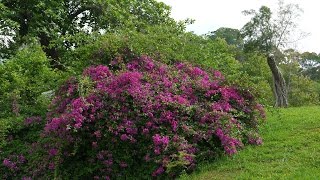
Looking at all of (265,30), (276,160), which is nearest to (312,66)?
(265,30)

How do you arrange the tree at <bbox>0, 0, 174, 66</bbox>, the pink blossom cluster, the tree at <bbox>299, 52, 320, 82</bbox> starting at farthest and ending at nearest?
the tree at <bbox>299, 52, 320, 82</bbox> → the tree at <bbox>0, 0, 174, 66</bbox> → the pink blossom cluster

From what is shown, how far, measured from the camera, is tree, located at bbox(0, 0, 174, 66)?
1692cm

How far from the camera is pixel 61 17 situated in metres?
18.3

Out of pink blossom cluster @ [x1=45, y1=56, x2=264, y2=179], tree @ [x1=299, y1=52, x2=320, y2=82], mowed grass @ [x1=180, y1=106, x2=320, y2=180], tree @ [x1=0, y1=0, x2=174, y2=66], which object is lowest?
mowed grass @ [x1=180, y1=106, x2=320, y2=180]

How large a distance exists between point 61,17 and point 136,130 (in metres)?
11.4

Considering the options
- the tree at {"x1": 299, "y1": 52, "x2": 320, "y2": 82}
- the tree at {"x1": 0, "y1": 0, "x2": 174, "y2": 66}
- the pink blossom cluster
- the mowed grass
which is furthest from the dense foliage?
the tree at {"x1": 299, "y1": 52, "x2": 320, "y2": 82}

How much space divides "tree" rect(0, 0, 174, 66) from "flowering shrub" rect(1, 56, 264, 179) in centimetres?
764

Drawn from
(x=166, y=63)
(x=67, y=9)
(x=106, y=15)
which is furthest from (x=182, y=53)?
(x=67, y=9)

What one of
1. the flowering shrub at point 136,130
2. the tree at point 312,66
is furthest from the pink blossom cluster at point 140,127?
the tree at point 312,66

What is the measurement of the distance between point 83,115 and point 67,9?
11.7 metres

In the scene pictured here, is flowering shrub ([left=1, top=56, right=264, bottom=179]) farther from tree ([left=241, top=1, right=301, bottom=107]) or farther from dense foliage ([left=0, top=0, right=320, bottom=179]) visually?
tree ([left=241, top=1, right=301, bottom=107])

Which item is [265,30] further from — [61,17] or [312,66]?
[312,66]

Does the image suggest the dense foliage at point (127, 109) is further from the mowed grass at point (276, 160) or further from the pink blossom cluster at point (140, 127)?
the mowed grass at point (276, 160)

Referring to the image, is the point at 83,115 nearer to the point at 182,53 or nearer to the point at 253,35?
the point at 182,53
